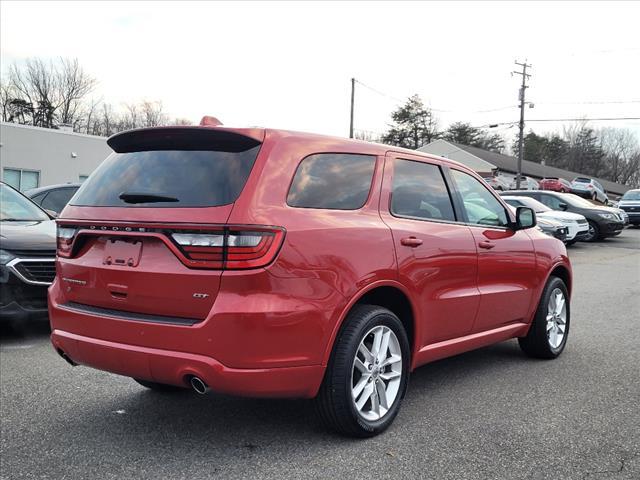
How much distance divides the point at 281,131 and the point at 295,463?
181cm

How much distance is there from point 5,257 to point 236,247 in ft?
12.7

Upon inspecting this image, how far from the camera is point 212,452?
3.45 metres

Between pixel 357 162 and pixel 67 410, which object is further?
pixel 67 410

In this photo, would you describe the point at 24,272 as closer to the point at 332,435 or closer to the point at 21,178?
the point at 332,435

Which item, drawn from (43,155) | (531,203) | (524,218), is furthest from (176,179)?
(43,155)

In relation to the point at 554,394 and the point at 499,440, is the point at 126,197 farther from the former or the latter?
the point at 554,394

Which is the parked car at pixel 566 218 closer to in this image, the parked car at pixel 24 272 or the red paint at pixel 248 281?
the parked car at pixel 24 272

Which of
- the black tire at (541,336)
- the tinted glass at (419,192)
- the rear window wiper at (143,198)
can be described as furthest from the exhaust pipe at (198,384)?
the black tire at (541,336)

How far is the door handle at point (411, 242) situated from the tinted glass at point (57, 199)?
8795 mm

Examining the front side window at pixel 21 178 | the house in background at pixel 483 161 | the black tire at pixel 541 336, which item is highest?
the house in background at pixel 483 161

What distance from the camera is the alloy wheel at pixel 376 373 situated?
3598mm

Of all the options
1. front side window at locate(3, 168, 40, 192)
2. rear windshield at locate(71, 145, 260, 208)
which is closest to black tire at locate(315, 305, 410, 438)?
rear windshield at locate(71, 145, 260, 208)

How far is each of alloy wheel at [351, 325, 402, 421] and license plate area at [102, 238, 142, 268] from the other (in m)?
1.32

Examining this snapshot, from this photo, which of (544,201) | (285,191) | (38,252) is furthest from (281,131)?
(544,201)
